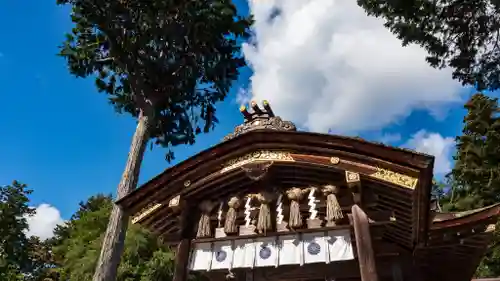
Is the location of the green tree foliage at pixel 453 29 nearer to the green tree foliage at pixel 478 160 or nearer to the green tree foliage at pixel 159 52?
the green tree foliage at pixel 159 52

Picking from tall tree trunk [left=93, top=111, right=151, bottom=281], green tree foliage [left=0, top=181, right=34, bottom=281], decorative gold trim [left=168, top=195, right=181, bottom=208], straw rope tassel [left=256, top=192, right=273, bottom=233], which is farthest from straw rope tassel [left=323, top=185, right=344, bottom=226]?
green tree foliage [left=0, top=181, right=34, bottom=281]

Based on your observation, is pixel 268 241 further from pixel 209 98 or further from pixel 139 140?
pixel 209 98

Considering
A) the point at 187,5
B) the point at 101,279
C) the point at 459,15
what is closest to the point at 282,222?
the point at 101,279

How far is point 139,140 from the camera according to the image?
39.0 feet

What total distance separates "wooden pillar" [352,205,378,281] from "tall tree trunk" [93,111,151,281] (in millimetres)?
5072

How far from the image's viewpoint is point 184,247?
7.34m

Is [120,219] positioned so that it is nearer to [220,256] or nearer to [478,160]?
[220,256]

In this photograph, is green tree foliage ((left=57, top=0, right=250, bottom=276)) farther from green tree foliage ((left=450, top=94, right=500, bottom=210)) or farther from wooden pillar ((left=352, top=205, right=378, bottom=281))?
green tree foliage ((left=450, top=94, right=500, bottom=210))

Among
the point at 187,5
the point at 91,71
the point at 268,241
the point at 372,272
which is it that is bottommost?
the point at 372,272

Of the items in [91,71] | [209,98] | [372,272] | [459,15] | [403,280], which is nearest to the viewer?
[372,272]

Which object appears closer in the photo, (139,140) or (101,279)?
(101,279)

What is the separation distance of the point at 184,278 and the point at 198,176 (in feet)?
6.29

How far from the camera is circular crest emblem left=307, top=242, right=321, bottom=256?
6.36 metres

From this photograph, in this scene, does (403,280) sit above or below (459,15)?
below
